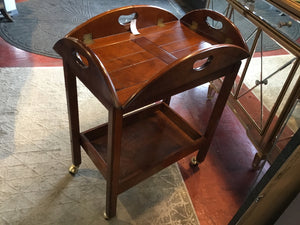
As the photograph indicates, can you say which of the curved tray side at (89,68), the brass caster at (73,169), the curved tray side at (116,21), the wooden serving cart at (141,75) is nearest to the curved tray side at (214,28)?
the wooden serving cart at (141,75)

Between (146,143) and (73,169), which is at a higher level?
(146,143)

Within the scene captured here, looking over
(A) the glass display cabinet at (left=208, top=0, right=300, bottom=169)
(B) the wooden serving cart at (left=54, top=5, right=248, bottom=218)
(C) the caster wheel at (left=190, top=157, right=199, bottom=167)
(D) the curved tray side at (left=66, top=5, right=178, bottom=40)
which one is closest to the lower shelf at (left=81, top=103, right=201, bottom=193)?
(B) the wooden serving cart at (left=54, top=5, right=248, bottom=218)

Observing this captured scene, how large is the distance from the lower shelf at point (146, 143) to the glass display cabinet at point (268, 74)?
0.36 metres

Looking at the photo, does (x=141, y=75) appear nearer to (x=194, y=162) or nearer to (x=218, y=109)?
(x=218, y=109)

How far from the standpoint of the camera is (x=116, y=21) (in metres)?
1.16

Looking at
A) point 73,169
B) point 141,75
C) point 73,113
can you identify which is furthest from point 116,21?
point 73,169

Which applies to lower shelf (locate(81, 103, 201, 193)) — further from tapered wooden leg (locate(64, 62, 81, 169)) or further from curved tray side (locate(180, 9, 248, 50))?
curved tray side (locate(180, 9, 248, 50))

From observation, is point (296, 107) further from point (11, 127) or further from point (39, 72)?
point (39, 72)

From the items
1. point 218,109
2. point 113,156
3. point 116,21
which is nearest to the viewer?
point 113,156

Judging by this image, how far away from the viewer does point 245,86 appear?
1.64 metres

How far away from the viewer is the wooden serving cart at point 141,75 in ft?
2.97

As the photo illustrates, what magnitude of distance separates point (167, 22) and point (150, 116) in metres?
0.51

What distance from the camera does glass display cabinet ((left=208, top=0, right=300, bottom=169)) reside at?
1212mm

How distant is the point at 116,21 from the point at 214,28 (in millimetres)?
439
